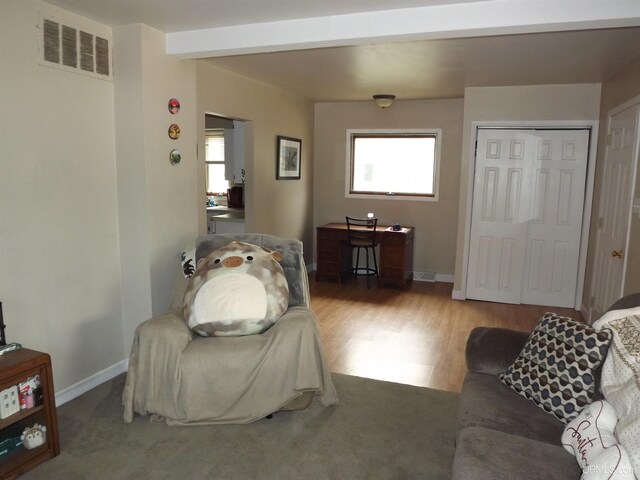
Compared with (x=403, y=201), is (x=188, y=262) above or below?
below

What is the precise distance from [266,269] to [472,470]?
163 cm

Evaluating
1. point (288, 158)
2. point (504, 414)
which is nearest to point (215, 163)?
point (288, 158)

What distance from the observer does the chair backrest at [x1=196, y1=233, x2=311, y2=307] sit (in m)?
3.05

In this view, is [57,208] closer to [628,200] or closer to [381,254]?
[381,254]

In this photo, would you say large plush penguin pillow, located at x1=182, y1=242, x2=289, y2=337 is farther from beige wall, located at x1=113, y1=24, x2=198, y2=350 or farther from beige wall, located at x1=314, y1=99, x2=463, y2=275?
beige wall, located at x1=314, y1=99, x2=463, y2=275

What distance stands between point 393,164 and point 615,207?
2.84 m

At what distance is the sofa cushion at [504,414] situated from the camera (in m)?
1.89

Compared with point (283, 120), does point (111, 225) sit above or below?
below

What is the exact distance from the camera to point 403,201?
624 cm

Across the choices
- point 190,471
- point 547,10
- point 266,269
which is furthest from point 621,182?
point 190,471

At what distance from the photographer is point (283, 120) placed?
5547 mm

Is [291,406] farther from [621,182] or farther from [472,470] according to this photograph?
[621,182]

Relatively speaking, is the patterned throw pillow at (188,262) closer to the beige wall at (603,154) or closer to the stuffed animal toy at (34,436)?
the stuffed animal toy at (34,436)

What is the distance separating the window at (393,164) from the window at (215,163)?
6.60 ft
